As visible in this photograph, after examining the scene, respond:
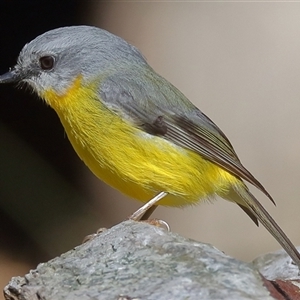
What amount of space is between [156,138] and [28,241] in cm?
308

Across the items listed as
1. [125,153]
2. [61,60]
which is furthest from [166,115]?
[61,60]

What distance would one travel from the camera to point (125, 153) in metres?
2.68

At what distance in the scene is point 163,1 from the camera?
5.12 m

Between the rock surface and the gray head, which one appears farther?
the gray head

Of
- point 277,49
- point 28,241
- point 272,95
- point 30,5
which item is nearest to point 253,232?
point 272,95

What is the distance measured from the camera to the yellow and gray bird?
2.71m

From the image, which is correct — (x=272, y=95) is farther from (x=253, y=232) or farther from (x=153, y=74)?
(x=153, y=74)

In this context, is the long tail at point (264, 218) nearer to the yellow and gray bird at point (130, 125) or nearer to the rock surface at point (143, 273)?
the yellow and gray bird at point (130, 125)

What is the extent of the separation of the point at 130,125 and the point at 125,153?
0.15 metres

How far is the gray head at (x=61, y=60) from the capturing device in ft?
9.53

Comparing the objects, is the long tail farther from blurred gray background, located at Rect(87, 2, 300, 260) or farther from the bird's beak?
blurred gray background, located at Rect(87, 2, 300, 260)

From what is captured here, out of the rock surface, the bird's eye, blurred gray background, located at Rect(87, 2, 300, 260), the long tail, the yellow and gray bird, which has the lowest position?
the rock surface

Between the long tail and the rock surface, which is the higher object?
the long tail

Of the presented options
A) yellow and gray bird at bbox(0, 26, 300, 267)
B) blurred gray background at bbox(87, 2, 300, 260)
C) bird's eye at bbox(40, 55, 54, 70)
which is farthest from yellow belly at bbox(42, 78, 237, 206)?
blurred gray background at bbox(87, 2, 300, 260)
